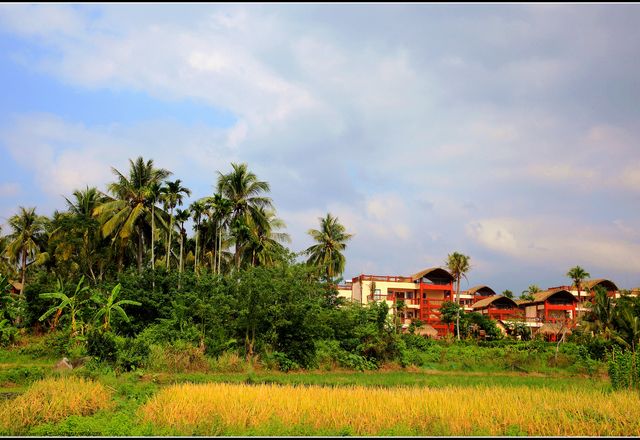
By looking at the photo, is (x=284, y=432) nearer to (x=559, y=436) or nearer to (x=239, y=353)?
(x=559, y=436)

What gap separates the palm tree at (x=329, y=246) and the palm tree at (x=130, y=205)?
52.3 feet

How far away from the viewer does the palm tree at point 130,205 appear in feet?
117

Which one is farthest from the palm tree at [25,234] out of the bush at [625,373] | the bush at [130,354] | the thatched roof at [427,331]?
the bush at [625,373]

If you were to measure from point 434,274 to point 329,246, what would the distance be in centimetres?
1582

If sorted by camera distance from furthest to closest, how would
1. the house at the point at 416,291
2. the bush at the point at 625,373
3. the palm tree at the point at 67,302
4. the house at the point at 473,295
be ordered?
1. the house at the point at 473,295
2. the house at the point at 416,291
3. the palm tree at the point at 67,302
4. the bush at the point at 625,373

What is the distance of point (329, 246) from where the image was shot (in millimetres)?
48812

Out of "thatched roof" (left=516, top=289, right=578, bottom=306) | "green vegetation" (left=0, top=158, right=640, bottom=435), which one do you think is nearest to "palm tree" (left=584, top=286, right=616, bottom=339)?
"green vegetation" (left=0, top=158, right=640, bottom=435)

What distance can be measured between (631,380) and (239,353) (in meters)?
17.4

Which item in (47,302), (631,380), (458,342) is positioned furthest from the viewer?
(458,342)

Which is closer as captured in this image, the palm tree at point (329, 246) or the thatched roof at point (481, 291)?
the palm tree at point (329, 246)

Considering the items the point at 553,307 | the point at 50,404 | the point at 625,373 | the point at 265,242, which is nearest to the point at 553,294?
the point at 553,307

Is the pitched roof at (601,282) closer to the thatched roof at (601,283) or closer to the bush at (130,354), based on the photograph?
the thatched roof at (601,283)

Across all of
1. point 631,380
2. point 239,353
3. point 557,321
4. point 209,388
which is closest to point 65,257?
point 239,353

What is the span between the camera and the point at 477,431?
10.9 m
